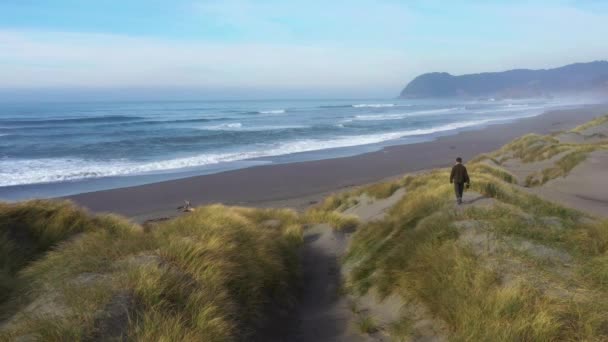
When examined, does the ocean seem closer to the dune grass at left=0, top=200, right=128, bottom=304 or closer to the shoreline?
the shoreline

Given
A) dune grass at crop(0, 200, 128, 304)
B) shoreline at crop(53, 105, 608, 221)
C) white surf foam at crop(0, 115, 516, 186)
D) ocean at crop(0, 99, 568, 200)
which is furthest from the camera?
white surf foam at crop(0, 115, 516, 186)

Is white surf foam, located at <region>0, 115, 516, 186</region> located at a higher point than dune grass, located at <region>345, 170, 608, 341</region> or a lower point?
lower

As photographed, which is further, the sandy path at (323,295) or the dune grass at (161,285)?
the sandy path at (323,295)

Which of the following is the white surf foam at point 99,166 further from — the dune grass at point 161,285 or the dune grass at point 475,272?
the dune grass at point 475,272

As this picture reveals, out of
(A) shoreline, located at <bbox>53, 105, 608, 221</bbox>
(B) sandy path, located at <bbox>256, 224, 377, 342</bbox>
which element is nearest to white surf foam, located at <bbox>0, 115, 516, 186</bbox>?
(A) shoreline, located at <bbox>53, 105, 608, 221</bbox>

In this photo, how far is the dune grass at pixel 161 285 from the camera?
4203 mm

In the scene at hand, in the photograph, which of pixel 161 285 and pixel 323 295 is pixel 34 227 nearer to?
pixel 161 285

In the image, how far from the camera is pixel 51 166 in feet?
79.3

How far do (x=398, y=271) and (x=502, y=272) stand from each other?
4.66 ft

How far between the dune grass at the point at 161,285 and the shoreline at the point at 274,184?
8.60 metres

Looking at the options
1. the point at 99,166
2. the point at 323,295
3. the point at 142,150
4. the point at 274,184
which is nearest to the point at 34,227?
the point at 323,295

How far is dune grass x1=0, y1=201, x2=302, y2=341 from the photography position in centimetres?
420

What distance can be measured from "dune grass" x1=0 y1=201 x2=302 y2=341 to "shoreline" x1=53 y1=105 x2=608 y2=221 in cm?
860

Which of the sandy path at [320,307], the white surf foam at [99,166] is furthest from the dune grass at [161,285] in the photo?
the white surf foam at [99,166]
